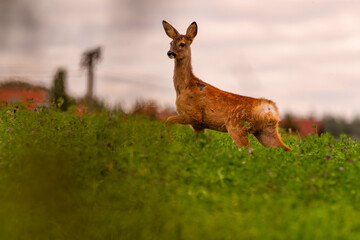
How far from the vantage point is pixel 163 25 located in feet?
31.6

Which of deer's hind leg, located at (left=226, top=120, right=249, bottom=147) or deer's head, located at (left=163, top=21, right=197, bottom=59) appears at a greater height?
deer's head, located at (left=163, top=21, right=197, bottom=59)

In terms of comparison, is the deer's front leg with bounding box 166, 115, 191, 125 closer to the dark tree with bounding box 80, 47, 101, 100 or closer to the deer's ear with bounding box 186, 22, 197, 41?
the deer's ear with bounding box 186, 22, 197, 41

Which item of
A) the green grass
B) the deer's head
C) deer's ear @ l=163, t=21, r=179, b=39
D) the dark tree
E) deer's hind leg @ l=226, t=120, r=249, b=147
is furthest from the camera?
the dark tree

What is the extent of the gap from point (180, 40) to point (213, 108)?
154 cm

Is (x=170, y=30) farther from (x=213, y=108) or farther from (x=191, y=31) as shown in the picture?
(x=213, y=108)

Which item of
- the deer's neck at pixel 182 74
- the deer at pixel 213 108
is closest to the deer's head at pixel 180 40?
the deer at pixel 213 108

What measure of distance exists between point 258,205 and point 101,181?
222 cm

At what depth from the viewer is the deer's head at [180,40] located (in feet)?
30.3

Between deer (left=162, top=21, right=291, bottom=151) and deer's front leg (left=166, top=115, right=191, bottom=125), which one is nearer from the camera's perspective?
deer (left=162, top=21, right=291, bottom=151)

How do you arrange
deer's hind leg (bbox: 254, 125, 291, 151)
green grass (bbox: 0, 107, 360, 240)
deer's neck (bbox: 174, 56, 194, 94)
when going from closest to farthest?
1. green grass (bbox: 0, 107, 360, 240)
2. deer's hind leg (bbox: 254, 125, 291, 151)
3. deer's neck (bbox: 174, 56, 194, 94)

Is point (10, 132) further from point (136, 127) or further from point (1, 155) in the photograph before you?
point (136, 127)

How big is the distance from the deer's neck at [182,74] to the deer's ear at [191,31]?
1.49 feet

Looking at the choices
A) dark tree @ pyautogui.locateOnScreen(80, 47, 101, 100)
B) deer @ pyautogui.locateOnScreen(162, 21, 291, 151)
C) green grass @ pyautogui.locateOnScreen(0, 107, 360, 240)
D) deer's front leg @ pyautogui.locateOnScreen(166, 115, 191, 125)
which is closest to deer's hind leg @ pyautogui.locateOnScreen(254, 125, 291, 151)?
deer @ pyautogui.locateOnScreen(162, 21, 291, 151)

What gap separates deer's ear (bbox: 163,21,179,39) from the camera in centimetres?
958
